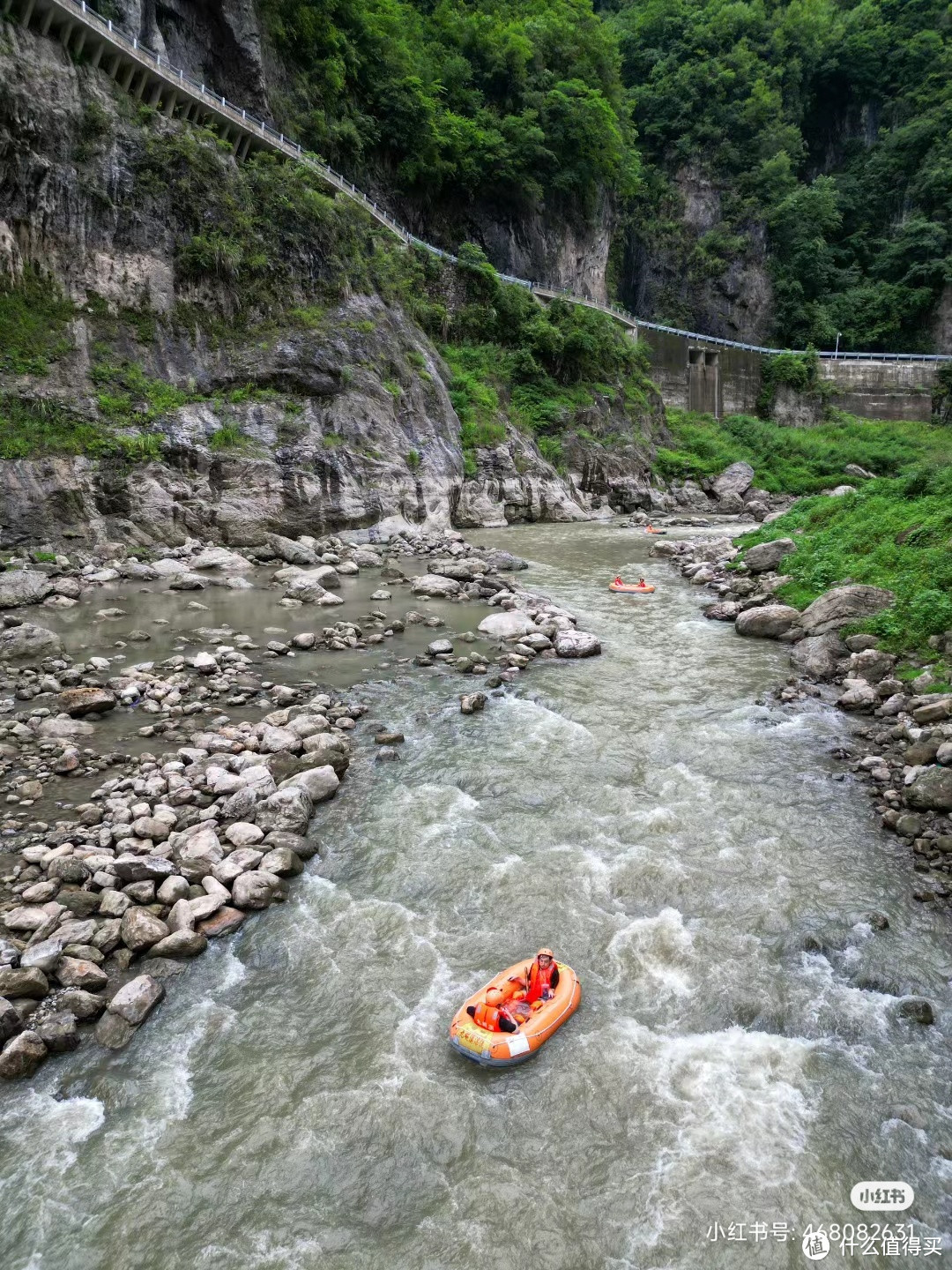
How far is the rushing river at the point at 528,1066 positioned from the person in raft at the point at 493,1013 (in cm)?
31

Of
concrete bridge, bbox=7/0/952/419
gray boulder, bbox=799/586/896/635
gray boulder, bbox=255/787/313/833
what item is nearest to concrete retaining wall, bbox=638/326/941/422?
concrete bridge, bbox=7/0/952/419

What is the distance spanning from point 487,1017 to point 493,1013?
0.06 metres

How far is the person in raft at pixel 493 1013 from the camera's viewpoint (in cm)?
518

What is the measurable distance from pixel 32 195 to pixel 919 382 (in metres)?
53.6

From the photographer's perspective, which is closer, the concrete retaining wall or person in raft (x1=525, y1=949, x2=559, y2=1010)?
person in raft (x1=525, y1=949, x2=559, y2=1010)

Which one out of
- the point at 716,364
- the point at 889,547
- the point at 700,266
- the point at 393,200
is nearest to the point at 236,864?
the point at 889,547

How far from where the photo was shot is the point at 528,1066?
5.22 metres

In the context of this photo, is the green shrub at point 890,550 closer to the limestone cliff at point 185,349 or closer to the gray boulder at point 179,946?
the gray boulder at point 179,946

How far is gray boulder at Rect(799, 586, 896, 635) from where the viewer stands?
530 inches

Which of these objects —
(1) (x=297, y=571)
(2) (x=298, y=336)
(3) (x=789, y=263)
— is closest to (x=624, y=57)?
(3) (x=789, y=263)

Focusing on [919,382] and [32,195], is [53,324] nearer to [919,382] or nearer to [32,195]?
[32,195]

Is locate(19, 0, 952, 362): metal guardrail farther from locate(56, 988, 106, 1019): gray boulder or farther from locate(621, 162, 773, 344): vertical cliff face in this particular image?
locate(56, 988, 106, 1019): gray boulder

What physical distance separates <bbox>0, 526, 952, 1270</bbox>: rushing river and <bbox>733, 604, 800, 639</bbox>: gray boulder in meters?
6.44

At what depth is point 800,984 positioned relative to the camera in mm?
5863
